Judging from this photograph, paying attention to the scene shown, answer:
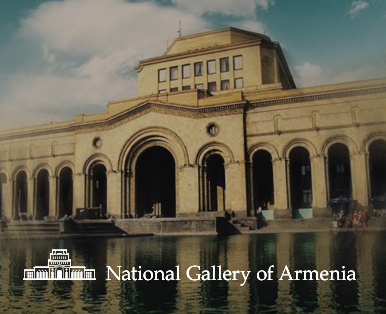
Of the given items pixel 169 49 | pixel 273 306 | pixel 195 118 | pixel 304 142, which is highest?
pixel 169 49

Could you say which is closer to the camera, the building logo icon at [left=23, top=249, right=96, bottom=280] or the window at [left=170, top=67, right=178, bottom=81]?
the building logo icon at [left=23, top=249, right=96, bottom=280]

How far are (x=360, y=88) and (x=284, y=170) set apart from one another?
26.3 feet

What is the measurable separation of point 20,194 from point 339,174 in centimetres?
3142

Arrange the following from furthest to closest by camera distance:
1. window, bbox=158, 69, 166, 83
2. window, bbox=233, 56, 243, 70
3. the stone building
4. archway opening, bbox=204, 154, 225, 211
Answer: window, bbox=158, 69, 166, 83
window, bbox=233, 56, 243, 70
archway opening, bbox=204, 154, 225, 211
the stone building

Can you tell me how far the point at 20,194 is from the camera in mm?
46250

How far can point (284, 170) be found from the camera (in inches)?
1337

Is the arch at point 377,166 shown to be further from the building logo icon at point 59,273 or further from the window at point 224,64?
the building logo icon at point 59,273

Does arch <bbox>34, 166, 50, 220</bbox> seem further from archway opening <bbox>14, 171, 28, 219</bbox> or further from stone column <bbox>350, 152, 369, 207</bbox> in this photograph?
stone column <bbox>350, 152, 369, 207</bbox>

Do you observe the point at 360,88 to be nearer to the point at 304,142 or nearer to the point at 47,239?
the point at 304,142

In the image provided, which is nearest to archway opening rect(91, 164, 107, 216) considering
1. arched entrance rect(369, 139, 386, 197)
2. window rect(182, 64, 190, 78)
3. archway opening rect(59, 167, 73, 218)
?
archway opening rect(59, 167, 73, 218)

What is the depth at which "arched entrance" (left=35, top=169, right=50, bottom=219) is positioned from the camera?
145ft

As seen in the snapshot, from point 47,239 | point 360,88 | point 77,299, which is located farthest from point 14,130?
point 77,299

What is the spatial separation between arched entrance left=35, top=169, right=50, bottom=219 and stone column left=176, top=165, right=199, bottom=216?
1564 centimetres

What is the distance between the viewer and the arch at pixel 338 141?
32.3 meters
